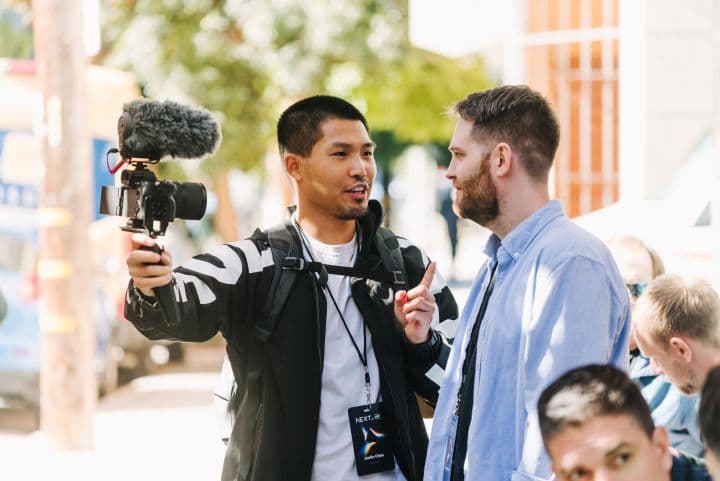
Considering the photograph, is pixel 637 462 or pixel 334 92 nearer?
pixel 637 462

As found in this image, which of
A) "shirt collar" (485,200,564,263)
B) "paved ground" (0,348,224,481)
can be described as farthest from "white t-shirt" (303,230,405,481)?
"paved ground" (0,348,224,481)

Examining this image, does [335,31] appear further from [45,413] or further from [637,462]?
[637,462]

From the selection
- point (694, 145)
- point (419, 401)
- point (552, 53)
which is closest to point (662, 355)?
point (419, 401)

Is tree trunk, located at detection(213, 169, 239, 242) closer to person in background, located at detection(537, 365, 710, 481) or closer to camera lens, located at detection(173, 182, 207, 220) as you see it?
camera lens, located at detection(173, 182, 207, 220)

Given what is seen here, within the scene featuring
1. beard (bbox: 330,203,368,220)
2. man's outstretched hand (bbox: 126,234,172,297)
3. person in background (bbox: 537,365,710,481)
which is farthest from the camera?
beard (bbox: 330,203,368,220)

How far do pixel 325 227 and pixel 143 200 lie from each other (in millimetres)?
855

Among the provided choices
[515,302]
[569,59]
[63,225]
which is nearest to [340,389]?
[515,302]

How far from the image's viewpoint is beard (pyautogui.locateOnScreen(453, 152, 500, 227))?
3.15 meters

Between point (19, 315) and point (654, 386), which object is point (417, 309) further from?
point (19, 315)

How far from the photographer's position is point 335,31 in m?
14.4

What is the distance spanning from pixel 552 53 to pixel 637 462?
9143 millimetres

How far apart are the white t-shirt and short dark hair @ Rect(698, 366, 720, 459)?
1.43m

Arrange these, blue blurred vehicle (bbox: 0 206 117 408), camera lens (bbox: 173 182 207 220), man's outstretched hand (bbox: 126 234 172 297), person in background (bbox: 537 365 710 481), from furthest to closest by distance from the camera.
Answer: blue blurred vehicle (bbox: 0 206 117 408) < camera lens (bbox: 173 182 207 220) < man's outstretched hand (bbox: 126 234 172 297) < person in background (bbox: 537 365 710 481)

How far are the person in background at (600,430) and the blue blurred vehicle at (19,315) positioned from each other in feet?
26.1
